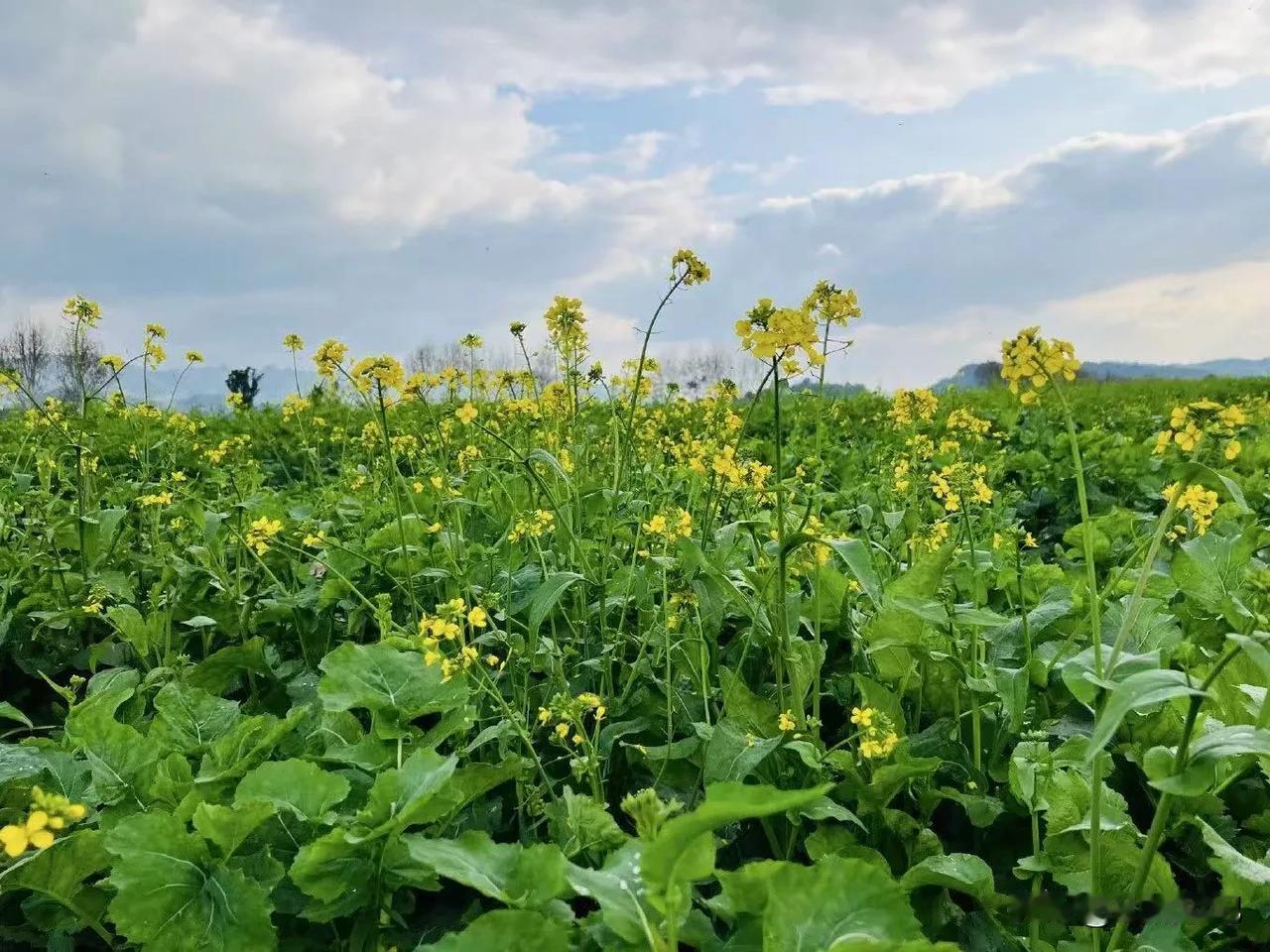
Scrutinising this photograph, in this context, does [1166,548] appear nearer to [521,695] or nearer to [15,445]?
[521,695]

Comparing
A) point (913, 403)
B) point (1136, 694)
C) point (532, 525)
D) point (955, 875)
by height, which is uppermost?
point (913, 403)

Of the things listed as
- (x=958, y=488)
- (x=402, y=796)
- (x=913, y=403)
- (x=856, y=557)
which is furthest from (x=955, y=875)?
(x=913, y=403)

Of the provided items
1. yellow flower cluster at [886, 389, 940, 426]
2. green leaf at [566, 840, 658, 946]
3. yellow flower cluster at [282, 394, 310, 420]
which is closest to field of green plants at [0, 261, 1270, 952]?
green leaf at [566, 840, 658, 946]

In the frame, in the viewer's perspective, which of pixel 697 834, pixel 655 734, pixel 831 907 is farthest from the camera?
pixel 655 734

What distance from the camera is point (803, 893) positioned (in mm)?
1108

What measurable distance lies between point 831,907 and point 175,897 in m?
0.92

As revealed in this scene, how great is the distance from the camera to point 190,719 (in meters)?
1.84

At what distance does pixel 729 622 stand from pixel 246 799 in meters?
1.42

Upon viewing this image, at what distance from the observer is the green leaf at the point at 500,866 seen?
1166mm

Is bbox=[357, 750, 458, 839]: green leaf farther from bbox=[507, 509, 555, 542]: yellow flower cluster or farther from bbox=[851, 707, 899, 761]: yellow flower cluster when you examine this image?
bbox=[507, 509, 555, 542]: yellow flower cluster

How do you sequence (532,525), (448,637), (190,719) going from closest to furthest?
(448,637) < (190,719) < (532,525)

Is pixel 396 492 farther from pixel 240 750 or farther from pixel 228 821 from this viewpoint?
pixel 228 821

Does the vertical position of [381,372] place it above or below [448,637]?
above

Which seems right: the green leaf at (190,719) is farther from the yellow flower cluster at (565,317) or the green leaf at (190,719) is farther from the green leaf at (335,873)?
the yellow flower cluster at (565,317)
